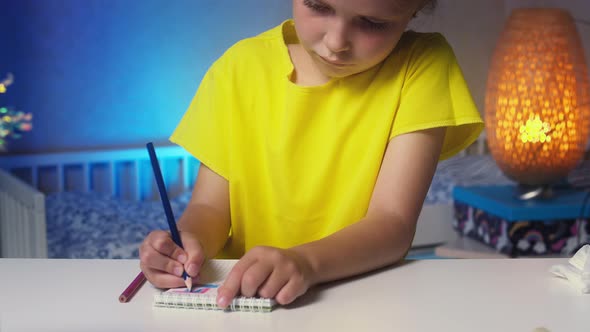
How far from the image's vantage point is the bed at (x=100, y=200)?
1983 millimetres

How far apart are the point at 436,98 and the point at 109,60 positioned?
2.17 metres

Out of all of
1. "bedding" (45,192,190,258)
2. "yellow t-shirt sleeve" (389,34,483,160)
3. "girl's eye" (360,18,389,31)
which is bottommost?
"bedding" (45,192,190,258)

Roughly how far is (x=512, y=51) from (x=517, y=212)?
0.43 metres

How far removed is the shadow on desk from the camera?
513 millimetres

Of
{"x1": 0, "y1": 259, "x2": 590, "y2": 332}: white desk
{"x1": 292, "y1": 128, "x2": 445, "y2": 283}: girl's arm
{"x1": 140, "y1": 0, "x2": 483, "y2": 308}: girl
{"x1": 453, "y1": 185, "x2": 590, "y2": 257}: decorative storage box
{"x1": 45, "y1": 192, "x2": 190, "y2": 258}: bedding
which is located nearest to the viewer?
{"x1": 0, "y1": 259, "x2": 590, "y2": 332}: white desk

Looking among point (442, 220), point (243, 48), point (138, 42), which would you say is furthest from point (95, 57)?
point (243, 48)

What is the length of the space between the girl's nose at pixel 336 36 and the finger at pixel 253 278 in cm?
22

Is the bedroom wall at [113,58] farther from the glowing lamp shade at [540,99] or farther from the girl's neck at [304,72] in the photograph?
the girl's neck at [304,72]

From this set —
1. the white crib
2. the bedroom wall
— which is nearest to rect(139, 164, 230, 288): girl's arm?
the white crib

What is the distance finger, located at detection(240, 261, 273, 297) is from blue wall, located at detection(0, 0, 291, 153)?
2.33 m

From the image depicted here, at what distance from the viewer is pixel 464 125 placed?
801 millimetres

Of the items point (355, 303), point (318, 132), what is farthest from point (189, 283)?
point (318, 132)

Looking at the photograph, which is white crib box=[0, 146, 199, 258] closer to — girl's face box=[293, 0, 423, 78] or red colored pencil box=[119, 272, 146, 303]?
girl's face box=[293, 0, 423, 78]

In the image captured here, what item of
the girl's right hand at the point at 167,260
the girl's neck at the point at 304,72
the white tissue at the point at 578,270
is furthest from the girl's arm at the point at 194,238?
the white tissue at the point at 578,270
